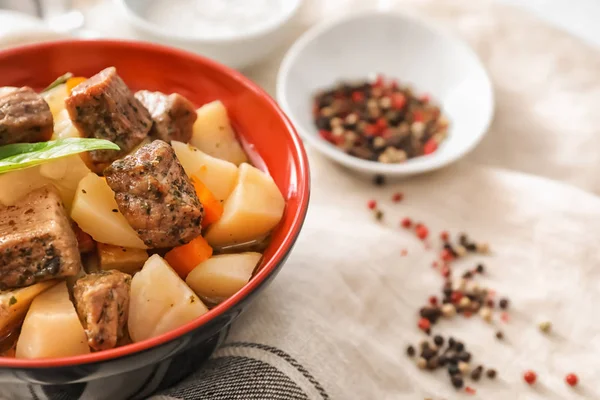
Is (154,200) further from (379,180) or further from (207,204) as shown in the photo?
(379,180)

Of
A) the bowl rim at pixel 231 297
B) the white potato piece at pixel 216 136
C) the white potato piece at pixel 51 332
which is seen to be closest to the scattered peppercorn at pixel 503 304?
the bowl rim at pixel 231 297

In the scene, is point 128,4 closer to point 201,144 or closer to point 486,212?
point 201,144

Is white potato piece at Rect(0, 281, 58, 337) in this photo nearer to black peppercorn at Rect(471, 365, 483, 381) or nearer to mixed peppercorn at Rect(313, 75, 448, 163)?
black peppercorn at Rect(471, 365, 483, 381)

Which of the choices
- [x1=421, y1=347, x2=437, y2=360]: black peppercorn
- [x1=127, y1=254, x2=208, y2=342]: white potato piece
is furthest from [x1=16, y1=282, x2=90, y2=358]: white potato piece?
[x1=421, y1=347, x2=437, y2=360]: black peppercorn

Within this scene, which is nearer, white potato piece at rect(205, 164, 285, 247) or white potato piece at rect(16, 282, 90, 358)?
white potato piece at rect(16, 282, 90, 358)

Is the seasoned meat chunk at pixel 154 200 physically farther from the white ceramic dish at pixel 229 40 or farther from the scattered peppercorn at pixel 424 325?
the white ceramic dish at pixel 229 40

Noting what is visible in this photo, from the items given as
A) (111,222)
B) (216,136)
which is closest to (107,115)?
(111,222)
